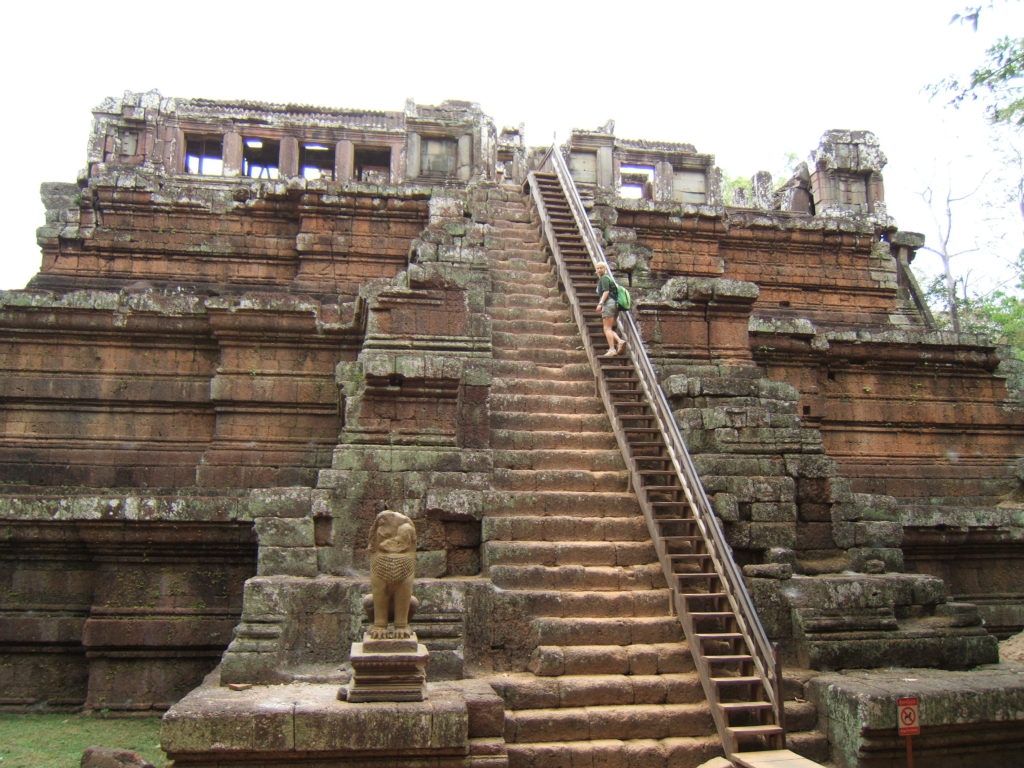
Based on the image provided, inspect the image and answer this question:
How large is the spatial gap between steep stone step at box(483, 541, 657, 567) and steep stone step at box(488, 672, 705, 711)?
0.94 metres

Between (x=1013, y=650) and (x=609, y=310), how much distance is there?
4.70m

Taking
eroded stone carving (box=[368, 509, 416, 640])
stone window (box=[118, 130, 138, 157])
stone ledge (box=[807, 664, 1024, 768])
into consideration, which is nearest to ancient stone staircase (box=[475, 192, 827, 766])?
stone ledge (box=[807, 664, 1024, 768])

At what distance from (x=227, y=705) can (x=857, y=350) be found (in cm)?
814

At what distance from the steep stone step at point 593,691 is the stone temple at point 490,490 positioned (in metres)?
0.02

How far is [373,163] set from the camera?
26.1m

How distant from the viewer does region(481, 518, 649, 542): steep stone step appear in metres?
6.69

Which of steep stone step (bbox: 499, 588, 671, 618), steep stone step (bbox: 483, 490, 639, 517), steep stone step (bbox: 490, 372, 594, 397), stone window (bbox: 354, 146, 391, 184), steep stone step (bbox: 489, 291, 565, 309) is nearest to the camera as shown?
steep stone step (bbox: 499, 588, 671, 618)

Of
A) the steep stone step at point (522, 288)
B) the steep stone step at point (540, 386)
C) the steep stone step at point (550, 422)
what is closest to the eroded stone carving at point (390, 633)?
the steep stone step at point (550, 422)

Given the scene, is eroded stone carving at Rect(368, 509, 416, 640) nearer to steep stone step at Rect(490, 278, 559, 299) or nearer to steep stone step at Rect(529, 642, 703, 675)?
steep stone step at Rect(529, 642, 703, 675)

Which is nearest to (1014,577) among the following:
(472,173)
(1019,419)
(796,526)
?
(1019,419)

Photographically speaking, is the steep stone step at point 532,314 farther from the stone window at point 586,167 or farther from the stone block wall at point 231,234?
the stone window at point 586,167

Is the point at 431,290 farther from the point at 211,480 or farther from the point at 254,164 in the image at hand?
the point at 254,164

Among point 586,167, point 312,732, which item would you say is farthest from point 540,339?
point 586,167

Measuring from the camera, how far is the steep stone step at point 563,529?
6.69 meters
